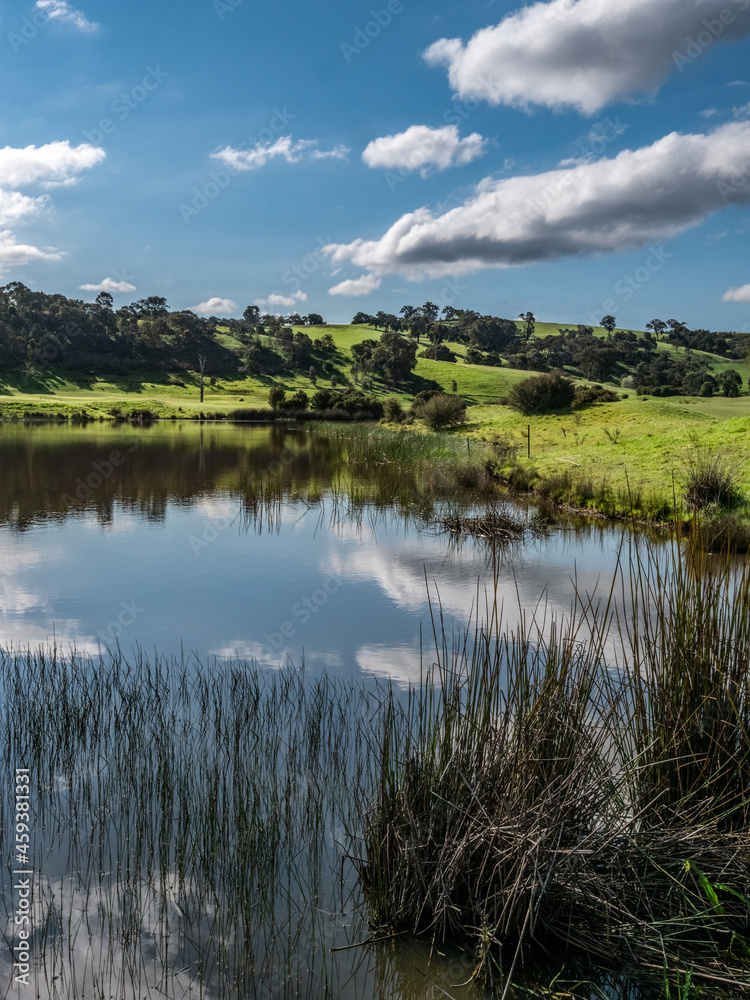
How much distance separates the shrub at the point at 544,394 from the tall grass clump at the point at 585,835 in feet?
107

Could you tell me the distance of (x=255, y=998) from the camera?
3.02 meters

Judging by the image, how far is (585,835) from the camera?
3.50m

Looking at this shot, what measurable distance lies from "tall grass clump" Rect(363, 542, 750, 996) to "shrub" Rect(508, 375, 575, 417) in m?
32.6

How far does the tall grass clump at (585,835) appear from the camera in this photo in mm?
3154

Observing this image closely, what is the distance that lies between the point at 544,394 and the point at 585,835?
33988 millimetres

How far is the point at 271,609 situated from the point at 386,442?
1978 cm

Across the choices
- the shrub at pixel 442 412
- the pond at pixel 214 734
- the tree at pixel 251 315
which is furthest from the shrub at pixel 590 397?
the tree at pixel 251 315

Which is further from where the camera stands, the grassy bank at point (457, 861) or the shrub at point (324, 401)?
the shrub at point (324, 401)

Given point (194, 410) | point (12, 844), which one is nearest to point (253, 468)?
point (12, 844)

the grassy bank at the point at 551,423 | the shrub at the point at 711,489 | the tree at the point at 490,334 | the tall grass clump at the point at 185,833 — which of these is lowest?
the tall grass clump at the point at 185,833

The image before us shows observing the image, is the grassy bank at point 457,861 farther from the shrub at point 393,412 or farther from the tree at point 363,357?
the tree at point 363,357

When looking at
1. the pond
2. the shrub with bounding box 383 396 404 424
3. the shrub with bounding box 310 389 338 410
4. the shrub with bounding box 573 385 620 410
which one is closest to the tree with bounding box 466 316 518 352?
the shrub with bounding box 310 389 338 410

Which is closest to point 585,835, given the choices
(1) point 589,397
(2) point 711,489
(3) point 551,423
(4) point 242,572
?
(4) point 242,572

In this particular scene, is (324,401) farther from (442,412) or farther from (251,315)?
(251,315)
